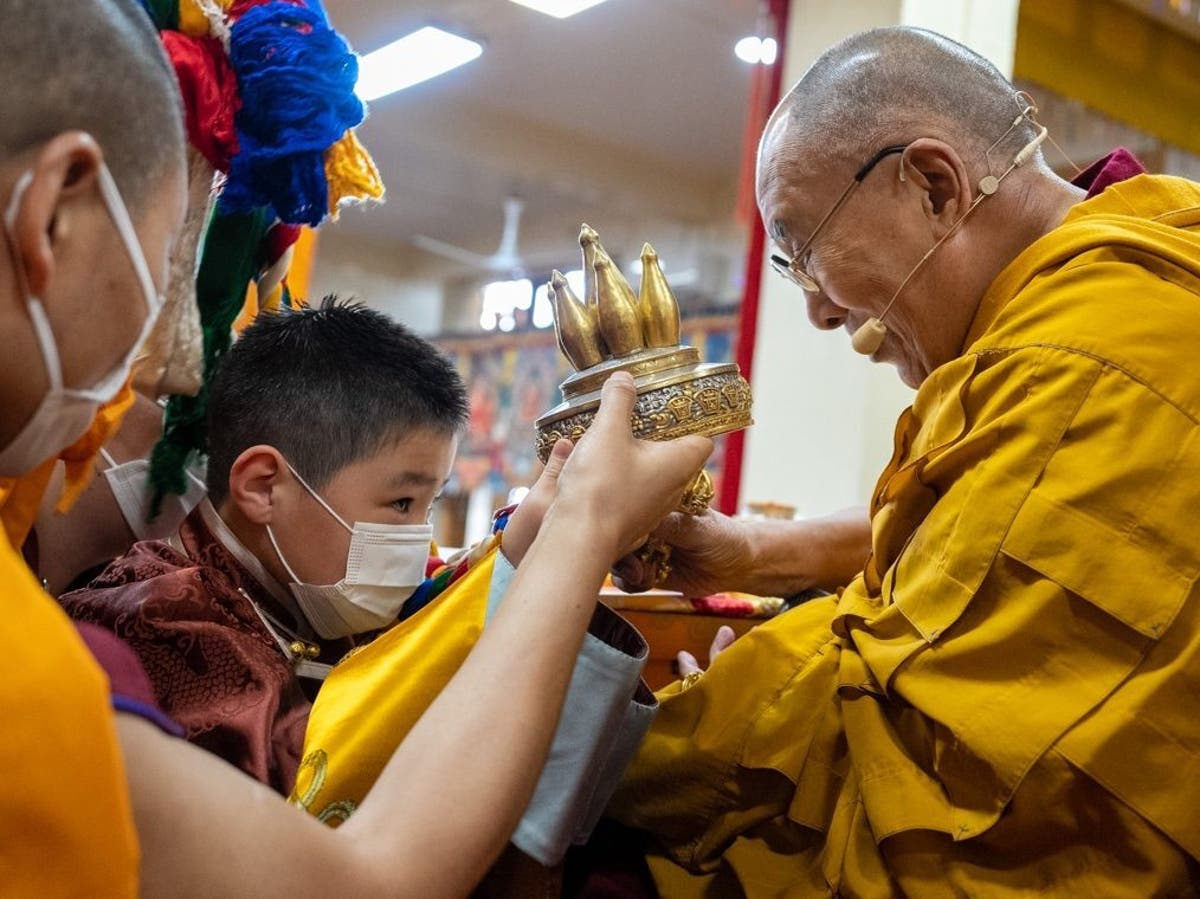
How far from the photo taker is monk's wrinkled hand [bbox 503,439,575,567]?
3.92 feet

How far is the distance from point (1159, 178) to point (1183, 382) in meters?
0.42

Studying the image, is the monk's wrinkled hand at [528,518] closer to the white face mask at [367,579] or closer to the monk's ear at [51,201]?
the white face mask at [367,579]

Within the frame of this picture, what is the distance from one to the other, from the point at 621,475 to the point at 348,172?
847 millimetres

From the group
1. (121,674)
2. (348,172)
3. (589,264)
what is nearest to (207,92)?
(348,172)

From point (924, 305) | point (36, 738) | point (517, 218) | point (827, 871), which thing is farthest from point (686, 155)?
point (36, 738)

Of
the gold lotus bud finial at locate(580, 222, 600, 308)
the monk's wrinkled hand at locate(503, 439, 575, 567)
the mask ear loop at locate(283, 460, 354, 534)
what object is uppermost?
the gold lotus bud finial at locate(580, 222, 600, 308)

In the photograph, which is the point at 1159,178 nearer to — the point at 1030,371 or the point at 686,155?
the point at 1030,371

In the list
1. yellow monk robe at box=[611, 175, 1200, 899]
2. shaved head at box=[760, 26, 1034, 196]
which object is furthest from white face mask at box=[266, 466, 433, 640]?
shaved head at box=[760, 26, 1034, 196]

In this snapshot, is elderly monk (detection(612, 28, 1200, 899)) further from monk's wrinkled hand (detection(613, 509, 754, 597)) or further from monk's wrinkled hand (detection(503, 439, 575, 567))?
monk's wrinkled hand (detection(503, 439, 575, 567))

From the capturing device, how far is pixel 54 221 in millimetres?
773

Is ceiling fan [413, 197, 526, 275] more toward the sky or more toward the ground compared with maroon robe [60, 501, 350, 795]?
more toward the ground

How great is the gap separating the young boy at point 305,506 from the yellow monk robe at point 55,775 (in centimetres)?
66

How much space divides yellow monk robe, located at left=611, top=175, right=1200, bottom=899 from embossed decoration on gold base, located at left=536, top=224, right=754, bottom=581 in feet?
0.76

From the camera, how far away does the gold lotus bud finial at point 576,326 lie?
1423 mm
